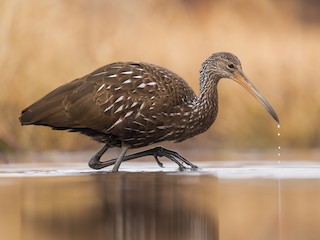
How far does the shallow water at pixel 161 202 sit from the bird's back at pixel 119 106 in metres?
0.59

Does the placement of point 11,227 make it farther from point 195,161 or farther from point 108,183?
point 195,161

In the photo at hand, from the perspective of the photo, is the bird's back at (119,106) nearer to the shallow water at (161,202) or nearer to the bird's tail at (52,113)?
the bird's tail at (52,113)

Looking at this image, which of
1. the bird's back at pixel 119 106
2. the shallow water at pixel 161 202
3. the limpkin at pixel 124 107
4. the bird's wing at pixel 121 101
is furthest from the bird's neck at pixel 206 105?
the shallow water at pixel 161 202

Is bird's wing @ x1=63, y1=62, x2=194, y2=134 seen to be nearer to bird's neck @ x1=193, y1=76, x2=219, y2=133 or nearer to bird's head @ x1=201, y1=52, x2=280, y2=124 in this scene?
bird's neck @ x1=193, y1=76, x2=219, y2=133

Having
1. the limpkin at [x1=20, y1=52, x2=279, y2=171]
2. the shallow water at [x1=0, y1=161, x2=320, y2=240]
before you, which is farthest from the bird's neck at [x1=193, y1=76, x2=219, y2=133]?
the shallow water at [x1=0, y1=161, x2=320, y2=240]

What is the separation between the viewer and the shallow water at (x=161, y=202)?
35.0 feet

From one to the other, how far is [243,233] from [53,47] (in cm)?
1434

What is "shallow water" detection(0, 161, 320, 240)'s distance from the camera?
10664 mm

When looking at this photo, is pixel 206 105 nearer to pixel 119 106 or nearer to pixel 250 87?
pixel 250 87

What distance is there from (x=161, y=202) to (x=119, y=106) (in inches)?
146

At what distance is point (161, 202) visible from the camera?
505 inches

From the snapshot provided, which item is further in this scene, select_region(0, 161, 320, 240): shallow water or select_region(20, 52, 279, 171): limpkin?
select_region(20, 52, 279, 171): limpkin

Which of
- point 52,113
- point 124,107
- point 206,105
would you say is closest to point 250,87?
point 206,105

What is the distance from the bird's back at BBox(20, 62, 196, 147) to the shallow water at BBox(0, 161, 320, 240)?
589 mm
